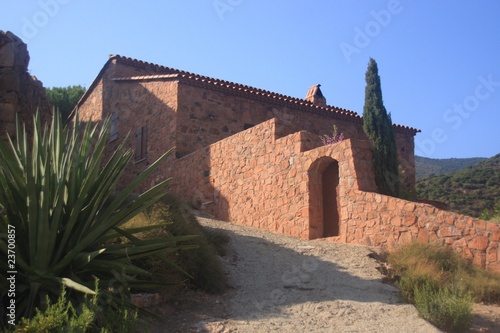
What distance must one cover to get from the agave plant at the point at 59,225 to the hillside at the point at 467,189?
623 inches

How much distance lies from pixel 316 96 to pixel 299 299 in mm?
13162

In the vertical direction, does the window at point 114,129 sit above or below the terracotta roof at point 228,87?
below

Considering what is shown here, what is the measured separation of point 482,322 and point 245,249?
4.14m

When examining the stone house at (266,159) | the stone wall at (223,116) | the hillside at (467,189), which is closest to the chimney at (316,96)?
the stone house at (266,159)

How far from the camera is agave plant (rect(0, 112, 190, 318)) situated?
16.5 ft

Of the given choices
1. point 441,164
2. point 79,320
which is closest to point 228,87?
point 79,320

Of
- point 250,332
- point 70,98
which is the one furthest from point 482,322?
point 70,98

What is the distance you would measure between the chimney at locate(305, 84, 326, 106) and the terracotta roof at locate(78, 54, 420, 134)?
3.98 ft

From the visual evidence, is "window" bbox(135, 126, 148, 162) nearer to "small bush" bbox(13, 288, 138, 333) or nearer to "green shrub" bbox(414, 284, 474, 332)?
"green shrub" bbox(414, 284, 474, 332)

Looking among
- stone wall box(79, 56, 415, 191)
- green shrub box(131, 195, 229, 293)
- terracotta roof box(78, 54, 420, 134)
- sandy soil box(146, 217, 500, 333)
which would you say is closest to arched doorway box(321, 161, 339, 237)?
sandy soil box(146, 217, 500, 333)

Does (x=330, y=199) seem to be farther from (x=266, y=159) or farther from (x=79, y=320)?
(x=79, y=320)

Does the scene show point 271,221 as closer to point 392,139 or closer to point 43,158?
point 392,139

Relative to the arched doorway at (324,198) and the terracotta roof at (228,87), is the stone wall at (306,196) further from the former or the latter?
the terracotta roof at (228,87)

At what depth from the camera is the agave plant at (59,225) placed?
16.5 ft
